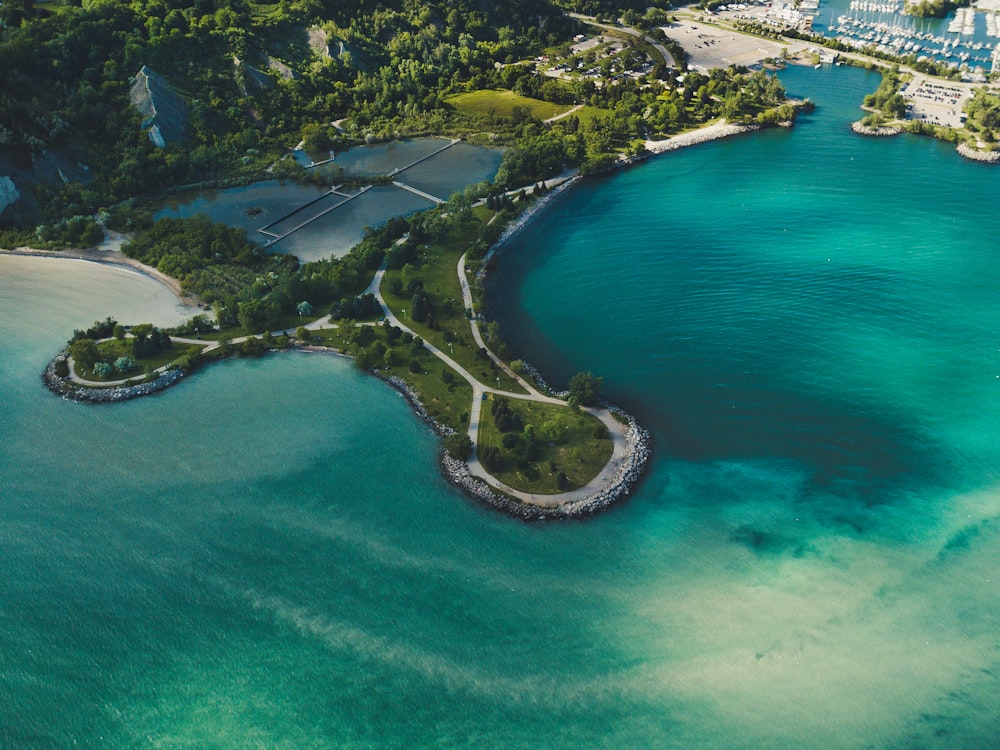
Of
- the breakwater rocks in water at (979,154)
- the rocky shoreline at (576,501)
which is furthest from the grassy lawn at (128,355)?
the breakwater rocks in water at (979,154)

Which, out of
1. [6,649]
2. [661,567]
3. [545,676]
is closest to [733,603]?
[661,567]

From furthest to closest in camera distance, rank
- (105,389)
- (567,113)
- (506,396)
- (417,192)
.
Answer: (567,113) → (417,192) → (105,389) → (506,396)

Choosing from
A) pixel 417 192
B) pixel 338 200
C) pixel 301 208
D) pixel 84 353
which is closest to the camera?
pixel 84 353

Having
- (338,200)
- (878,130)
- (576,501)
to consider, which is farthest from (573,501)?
(878,130)

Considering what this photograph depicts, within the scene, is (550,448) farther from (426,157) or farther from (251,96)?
(251,96)

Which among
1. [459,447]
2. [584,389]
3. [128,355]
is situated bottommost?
[459,447]

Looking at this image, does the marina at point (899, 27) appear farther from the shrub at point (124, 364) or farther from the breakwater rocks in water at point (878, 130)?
the shrub at point (124, 364)

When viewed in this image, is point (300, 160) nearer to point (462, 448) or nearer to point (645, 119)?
point (645, 119)
